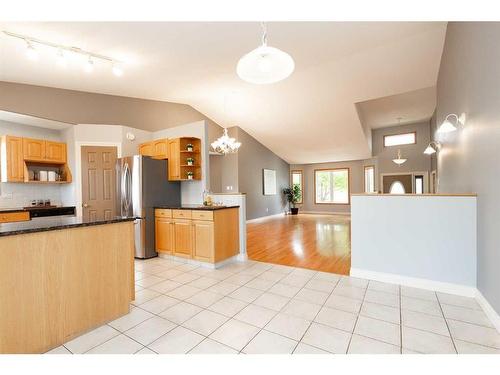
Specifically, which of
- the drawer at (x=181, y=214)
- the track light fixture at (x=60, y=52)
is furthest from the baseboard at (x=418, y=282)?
the track light fixture at (x=60, y=52)

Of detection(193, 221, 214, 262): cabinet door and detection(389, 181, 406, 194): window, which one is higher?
detection(389, 181, 406, 194): window

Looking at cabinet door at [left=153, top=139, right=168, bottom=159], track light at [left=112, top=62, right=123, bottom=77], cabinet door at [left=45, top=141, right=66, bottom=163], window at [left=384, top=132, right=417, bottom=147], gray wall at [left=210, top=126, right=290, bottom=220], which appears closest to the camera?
track light at [left=112, top=62, right=123, bottom=77]

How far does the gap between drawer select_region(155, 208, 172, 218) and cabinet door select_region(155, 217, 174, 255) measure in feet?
0.23

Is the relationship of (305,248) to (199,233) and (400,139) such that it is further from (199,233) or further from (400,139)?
(400,139)

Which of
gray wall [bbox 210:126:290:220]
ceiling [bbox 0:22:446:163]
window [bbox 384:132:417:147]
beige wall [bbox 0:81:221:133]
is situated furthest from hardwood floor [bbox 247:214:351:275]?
window [bbox 384:132:417:147]

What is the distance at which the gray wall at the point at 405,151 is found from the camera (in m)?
9.18

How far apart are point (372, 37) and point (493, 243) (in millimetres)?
3340

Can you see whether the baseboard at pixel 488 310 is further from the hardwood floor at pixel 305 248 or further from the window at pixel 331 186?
the window at pixel 331 186

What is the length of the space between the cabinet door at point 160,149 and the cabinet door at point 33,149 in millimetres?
2140

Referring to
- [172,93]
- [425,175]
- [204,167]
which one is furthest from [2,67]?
[425,175]

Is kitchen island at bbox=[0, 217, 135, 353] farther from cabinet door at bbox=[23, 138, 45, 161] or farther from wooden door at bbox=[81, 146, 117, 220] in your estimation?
cabinet door at bbox=[23, 138, 45, 161]

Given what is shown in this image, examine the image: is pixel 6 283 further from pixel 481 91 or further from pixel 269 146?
pixel 269 146

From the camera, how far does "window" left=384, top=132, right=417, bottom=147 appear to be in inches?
374

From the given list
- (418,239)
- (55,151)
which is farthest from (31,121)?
(418,239)
